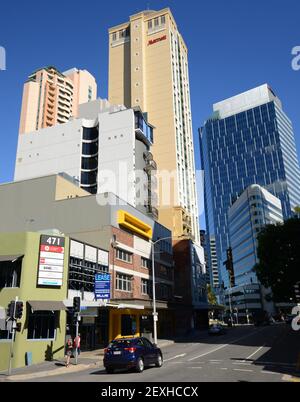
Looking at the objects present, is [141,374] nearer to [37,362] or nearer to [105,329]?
[37,362]

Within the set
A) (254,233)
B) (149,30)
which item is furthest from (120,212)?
(254,233)

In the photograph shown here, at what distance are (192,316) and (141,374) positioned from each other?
49748 mm

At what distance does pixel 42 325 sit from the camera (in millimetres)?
26812

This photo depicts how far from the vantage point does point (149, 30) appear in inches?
4360

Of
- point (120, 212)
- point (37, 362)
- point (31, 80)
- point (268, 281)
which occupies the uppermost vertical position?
point (31, 80)

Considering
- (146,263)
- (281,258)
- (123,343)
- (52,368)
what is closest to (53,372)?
(52,368)

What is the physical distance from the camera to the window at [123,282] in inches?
1565

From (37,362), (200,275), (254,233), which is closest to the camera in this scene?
(37,362)

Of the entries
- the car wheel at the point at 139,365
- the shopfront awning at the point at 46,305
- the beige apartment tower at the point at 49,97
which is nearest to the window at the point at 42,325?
the shopfront awning at the point at 46,305

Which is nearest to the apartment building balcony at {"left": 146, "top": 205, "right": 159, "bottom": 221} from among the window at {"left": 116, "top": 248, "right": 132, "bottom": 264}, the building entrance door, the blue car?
the window at {"left": 116, "top": 248, "right": 132, "bottom": 264}

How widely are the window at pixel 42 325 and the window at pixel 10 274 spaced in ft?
8.45

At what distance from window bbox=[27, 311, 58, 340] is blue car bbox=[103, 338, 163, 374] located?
9.71 meters

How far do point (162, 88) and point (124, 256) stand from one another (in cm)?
7154

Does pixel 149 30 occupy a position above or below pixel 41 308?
above
